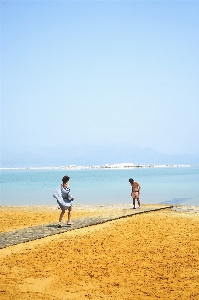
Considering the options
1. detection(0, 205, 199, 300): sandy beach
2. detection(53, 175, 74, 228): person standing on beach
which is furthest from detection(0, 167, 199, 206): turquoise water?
detection(0, 205, 199, 300): sandy beach

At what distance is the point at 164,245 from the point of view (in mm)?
8977

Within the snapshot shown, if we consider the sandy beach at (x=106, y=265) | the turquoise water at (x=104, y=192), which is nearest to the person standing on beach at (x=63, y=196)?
the sandy beach at (x=106, y=265)

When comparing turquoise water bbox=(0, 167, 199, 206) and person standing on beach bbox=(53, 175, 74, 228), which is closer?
person standing on beach bbox=(53, 175, 74, 228)

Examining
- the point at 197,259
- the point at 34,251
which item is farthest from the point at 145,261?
the point at 34,251

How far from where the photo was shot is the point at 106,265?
732 cm

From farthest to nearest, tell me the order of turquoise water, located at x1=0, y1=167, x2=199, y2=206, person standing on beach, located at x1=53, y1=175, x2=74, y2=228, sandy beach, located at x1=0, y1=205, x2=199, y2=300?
turquoise water, located at x1=0, y1=167, x2=199, y2=206 → person standing on beach, located at x1=53, y1=175, x2=74, y2=228 → sandy beach, located at x1=0, y1=205, x2=199, y2=300

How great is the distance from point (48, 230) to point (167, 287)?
19.2 feet

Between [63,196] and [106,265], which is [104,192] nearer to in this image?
[63,196]

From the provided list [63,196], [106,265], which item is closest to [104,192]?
[63,196]

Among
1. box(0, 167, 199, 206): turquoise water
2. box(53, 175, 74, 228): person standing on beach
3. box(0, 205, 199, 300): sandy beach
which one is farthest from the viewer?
box(0, 167, 199, 206): turquoise water

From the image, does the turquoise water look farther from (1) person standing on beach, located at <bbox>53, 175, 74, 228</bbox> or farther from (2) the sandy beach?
(2) the sandy beach

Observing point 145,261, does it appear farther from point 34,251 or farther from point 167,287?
point 34,251

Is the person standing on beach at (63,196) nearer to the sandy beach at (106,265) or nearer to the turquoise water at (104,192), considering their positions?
the sandy beach at (106,265)

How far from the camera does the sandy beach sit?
595 centimetres
